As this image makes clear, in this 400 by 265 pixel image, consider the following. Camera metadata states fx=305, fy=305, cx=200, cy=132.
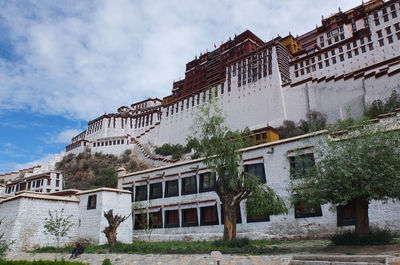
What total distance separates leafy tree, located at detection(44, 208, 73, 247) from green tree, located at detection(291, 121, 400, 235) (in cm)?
1403

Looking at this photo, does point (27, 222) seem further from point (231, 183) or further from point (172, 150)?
point (172, 150)

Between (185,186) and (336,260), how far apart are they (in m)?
12.2

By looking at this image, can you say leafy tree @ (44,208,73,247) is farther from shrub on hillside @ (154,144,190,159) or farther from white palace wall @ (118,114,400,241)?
shrub on hillside @ (154,144,190,159)

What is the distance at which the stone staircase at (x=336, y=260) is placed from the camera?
744cm

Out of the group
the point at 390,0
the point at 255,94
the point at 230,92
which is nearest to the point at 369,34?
the point at 390,0

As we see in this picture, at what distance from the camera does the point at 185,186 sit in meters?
19.4

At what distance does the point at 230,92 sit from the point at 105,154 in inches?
1059

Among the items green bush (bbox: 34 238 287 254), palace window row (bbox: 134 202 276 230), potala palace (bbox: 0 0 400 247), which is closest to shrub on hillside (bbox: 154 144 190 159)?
potala palace (bbox: 0 0 400 247)

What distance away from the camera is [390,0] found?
42750mm

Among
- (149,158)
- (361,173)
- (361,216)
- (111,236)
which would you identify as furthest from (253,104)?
(361,173)

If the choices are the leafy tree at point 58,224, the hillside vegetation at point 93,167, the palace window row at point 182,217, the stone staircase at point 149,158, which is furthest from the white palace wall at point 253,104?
A: the leafy tree at point 58,224

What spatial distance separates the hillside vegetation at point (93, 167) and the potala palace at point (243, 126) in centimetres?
201

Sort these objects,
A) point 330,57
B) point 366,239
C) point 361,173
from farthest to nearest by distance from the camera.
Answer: point 330,57
point 366,239
point 361,173

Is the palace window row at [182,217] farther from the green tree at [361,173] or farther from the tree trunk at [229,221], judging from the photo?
the green tree at [361,173]
